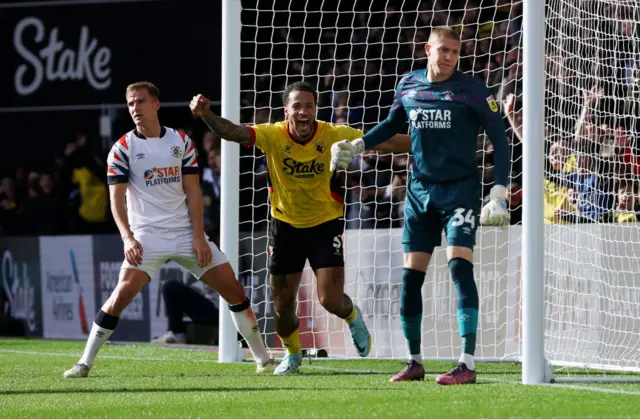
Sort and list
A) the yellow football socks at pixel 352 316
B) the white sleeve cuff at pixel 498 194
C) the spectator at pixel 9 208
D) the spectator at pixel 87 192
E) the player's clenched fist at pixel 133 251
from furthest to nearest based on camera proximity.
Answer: the spectator at pixel 9 208, the spectator at pixel 87 192, the yellow football socks at pixel 352 316, the player's clenched fist at pixel 133 251, the white sleeve cuff at pixel 498 194

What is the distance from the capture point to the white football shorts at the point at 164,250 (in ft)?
26.3

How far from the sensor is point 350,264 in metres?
11.2

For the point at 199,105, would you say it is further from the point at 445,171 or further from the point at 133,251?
the point at 445,171

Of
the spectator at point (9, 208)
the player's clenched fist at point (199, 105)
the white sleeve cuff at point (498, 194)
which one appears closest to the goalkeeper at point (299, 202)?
the player's clenched fist at point (199, 105)

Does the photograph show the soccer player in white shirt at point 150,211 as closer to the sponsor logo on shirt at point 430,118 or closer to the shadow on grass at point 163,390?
the shadow on grass at point 163,390

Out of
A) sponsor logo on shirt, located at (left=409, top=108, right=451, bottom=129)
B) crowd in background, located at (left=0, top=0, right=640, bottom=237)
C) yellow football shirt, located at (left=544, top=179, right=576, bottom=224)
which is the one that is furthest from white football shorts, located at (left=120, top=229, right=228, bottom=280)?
yellow football shirt, located at (left=544, top=179, right=576, bottom=224)

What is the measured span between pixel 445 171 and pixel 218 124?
5.26 feet

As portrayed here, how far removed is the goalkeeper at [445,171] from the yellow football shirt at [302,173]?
810 mm

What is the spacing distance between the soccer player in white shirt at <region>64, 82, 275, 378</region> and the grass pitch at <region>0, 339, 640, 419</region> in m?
0.53

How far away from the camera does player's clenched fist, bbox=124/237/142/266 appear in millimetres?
7918

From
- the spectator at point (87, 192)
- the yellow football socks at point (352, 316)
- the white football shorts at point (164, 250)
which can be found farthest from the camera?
the spectator at point (87, 192)

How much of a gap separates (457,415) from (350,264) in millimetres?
5998

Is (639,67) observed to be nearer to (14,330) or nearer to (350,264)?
(350,264)

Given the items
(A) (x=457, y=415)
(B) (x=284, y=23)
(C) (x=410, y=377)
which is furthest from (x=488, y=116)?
(B) (x=284, y=23)
